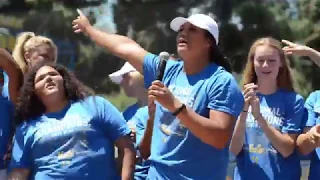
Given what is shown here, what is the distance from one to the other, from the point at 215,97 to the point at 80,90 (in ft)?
3.30

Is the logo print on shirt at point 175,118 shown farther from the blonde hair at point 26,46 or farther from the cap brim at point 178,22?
the blonde hair at point 26,46

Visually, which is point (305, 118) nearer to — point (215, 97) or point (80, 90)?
point (215, 97)

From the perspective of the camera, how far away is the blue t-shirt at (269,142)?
378cm

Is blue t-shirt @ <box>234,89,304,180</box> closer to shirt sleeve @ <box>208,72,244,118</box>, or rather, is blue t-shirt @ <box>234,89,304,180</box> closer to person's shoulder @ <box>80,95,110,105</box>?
shirt sleeve @ <box>208,72,244,118</box>

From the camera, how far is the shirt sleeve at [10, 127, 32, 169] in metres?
3.60

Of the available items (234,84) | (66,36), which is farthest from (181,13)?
(234,84)

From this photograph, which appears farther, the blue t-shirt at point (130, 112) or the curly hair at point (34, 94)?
the blue t-shirt at point (130, 112)

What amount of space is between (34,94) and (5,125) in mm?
377

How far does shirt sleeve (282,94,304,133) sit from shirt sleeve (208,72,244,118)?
0.77 m

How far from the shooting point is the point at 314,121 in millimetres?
3887

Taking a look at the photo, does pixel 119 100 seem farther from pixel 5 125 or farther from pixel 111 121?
pixel 111 121

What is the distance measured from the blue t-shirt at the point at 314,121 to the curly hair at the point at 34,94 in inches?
52.5

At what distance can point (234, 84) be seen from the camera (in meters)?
3.12

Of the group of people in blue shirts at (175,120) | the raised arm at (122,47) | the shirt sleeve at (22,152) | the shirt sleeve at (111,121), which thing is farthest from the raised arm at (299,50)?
the shirt sleeve at (22,152)
